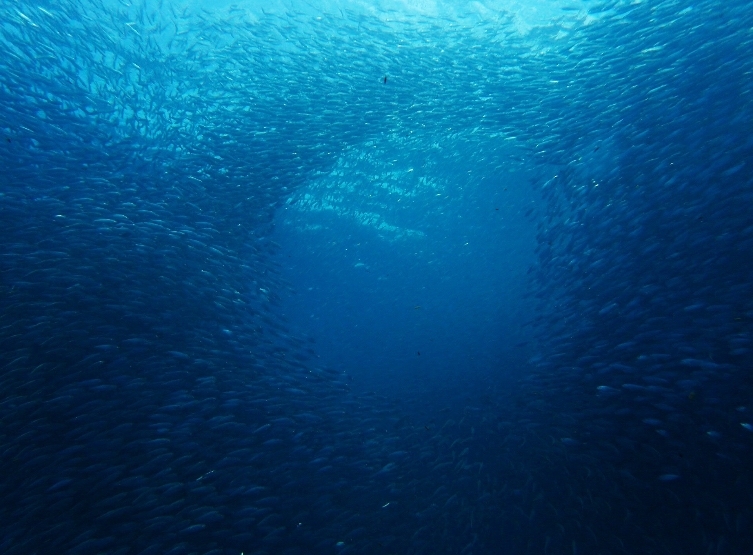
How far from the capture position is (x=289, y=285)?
13.4 metres

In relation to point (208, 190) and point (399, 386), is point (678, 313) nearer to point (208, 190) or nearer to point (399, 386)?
point (399, 386)

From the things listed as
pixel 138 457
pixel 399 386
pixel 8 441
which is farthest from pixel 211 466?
pixel 399 386

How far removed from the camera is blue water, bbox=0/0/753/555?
23.3 feet

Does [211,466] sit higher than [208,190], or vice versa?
[208,190]

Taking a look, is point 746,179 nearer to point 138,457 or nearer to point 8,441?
point 138,457

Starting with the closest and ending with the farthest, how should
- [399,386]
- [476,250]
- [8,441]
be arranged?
[8,441], [399,386], [476,250]

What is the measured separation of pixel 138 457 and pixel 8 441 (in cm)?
186

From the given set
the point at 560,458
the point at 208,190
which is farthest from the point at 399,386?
the point at 208,190

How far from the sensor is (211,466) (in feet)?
25.1

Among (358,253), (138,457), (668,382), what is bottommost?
(668,382)

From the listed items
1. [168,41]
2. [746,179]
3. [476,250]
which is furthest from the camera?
[476,250]

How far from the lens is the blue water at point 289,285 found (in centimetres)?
711

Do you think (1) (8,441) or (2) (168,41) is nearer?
(1) (8,441)

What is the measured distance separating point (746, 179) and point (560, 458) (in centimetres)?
646
